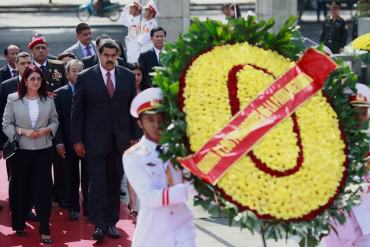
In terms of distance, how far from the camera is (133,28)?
17.5 m

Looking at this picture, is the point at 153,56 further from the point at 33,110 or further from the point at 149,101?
the point at 149,101

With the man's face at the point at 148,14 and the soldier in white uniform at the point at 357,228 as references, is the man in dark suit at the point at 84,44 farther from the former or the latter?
the soldier in white uniform at the point at 357,228

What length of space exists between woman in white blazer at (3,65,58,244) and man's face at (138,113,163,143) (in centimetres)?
338

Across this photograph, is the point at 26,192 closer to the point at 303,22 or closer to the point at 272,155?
the point at 272,155

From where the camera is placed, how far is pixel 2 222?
1092cm

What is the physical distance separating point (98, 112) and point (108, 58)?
0.53 metres

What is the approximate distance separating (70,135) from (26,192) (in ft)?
2.37

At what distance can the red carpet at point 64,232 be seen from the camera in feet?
33.0

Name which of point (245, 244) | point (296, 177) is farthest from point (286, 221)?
point (245, 244)

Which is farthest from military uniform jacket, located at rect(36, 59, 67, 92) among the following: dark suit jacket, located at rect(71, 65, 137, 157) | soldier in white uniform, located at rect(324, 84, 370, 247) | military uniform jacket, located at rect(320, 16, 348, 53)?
military uniform jacket, located at rect(320, 16, 348, 53)

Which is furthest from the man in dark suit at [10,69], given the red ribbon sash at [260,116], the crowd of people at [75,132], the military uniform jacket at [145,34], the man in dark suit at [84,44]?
the red ribbon sash at [260,116]

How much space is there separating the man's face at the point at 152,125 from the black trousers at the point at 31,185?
136 inches

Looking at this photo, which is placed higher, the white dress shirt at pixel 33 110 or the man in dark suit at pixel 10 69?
the man in dark suit at pixel 10 69

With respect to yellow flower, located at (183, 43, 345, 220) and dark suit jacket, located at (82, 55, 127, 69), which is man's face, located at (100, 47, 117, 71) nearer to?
dark suit jacket, located at (82, 55, 127, 69)
